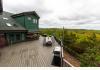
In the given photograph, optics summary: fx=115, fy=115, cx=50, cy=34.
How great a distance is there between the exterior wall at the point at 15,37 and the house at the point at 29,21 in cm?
159

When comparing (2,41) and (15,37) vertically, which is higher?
(15,37)

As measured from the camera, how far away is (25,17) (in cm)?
2256

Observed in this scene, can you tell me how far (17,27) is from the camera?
20953 millimetres

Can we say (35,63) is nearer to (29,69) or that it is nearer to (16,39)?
(29,69)

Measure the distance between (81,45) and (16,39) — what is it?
42.2ft

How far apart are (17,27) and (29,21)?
3.54 meters

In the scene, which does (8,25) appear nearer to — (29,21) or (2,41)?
(2,41)

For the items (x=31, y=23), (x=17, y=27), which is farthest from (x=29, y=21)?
(x=17, y=27)

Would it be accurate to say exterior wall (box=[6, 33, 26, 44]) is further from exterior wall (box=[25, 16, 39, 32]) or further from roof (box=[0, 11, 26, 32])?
exterior wall (box=[25, 16, 39, 32])

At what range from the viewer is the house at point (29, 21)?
74.7ft

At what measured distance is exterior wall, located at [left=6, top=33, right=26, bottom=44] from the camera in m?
18.5

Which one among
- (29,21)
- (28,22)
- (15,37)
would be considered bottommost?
(15,37)

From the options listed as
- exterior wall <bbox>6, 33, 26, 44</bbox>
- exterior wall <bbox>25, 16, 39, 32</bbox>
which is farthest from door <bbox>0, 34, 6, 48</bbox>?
exterior wall <bbox>25, 16, 39, 32</bbox>

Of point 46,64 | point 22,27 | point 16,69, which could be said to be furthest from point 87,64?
point 22,27
